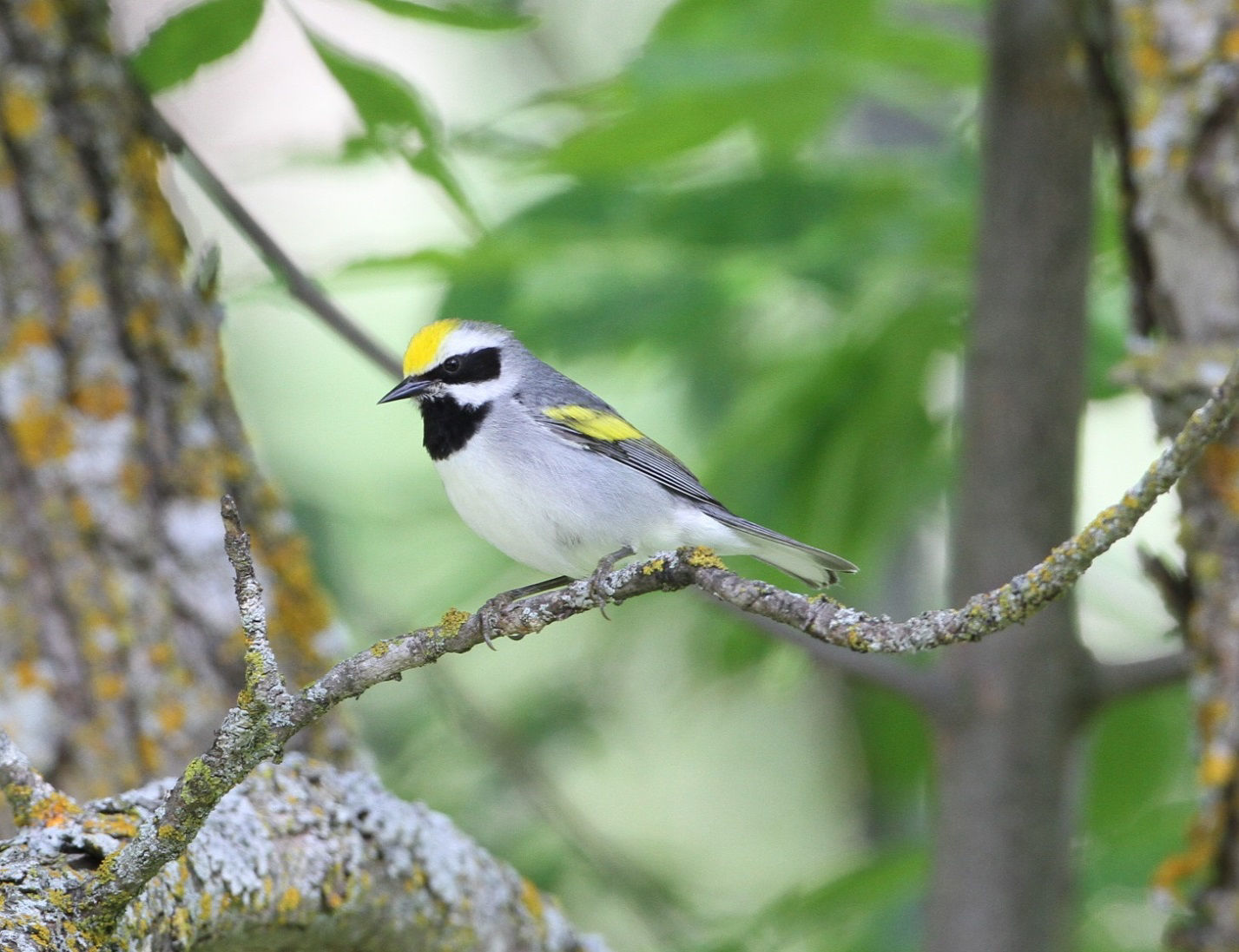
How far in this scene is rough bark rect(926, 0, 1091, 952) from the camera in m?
3.49

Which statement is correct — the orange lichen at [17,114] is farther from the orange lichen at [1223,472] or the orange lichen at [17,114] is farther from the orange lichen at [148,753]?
the orange lichen at [1223,472]

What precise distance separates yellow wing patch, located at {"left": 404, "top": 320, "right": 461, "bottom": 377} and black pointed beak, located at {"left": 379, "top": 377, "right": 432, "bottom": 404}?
2cm

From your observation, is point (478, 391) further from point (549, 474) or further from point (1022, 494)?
point (1022, 494)

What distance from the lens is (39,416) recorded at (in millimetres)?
3080

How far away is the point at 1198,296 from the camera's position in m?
3.17

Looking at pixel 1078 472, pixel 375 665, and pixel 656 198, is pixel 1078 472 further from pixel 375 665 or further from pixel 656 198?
pixel 375 665

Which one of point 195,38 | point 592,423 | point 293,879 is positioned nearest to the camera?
point 293,879

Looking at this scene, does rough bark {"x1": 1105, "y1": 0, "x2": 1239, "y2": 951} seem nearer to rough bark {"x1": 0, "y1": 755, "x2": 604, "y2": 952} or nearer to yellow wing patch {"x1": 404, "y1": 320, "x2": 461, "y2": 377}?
rough bark {"x1": 0, "y1": 755, "x2": 604, "y2": 952}

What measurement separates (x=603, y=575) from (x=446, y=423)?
4.49ft

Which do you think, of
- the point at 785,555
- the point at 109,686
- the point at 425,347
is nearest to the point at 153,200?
the point at 425,347

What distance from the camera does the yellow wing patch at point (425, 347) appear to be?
3.18 metres

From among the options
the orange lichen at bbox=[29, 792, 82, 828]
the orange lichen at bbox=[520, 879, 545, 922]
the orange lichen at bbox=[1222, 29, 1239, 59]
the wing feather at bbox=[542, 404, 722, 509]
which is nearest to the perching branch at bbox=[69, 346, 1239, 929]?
the orange lichen at bbox=[29, 792, 82, 828]

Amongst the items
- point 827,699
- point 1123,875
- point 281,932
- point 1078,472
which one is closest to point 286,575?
point 281,932

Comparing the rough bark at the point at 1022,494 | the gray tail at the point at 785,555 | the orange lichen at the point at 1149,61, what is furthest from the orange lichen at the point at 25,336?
the orange lichen at the point at 1149,61
